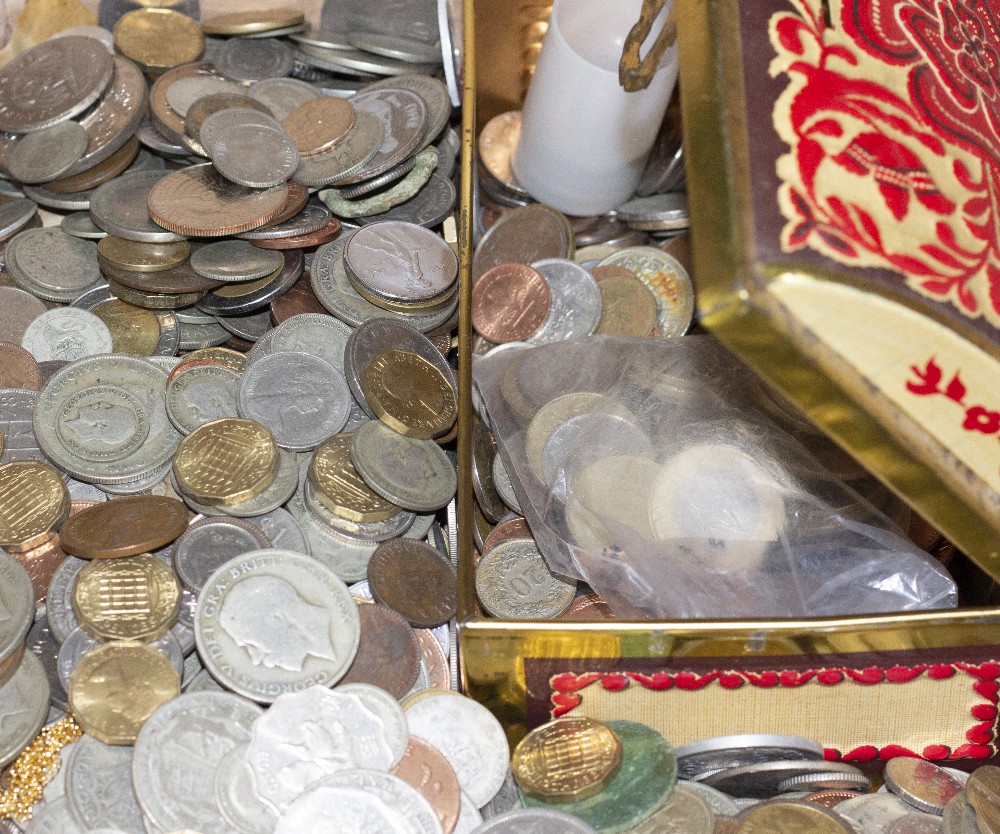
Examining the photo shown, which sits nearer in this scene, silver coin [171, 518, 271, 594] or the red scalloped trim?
the red scalloped trim

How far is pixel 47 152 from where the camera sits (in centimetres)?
174

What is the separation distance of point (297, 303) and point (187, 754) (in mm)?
761

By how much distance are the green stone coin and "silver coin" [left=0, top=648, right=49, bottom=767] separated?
1.90 feet

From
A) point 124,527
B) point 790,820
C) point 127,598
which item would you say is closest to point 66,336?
point 124,527

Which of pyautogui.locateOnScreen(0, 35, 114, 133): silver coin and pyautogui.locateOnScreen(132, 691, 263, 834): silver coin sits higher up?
pyautogui.locateOnScreen(0, 35, 114, 133): silver coin

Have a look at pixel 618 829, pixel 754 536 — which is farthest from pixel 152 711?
pixel 754 536

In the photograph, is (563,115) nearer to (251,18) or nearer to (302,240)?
(302,240)

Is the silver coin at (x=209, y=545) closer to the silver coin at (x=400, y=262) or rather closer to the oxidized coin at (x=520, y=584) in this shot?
the oxidized coin at (x=520, y=584)

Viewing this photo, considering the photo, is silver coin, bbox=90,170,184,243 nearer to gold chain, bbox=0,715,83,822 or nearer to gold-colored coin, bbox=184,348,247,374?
gold-colored coin, bbox=184,348,247,374

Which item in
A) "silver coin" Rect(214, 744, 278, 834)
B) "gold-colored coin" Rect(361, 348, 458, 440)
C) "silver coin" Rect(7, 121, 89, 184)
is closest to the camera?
"silver coin" Rect(214, 744, 278, 834)

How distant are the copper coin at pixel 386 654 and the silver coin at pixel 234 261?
0.57 m

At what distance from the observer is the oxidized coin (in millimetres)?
1393

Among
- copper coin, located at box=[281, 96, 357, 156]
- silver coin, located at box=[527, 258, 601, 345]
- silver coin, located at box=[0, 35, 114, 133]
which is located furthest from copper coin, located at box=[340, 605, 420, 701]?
silver coin, located at box=[0, 35, 114, 133]

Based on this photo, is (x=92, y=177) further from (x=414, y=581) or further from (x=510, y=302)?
(x=414, y=581)
